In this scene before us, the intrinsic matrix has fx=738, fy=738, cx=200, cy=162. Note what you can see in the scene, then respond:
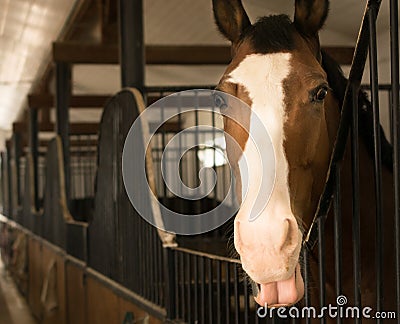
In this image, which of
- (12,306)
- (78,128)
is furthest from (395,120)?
(78,128)

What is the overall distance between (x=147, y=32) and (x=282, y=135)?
477 cm

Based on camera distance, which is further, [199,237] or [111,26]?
[111,26]

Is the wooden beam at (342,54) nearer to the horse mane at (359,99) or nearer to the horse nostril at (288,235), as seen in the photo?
the horse mane at (359,99)

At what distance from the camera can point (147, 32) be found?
598 centimetres

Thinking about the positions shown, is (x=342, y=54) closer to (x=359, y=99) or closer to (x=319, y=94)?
(x=359, y=99)

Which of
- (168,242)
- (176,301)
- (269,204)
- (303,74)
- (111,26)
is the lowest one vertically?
(176,301)

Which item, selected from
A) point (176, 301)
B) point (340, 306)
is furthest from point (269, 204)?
point (176, 301)

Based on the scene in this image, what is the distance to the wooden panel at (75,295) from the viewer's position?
3908 mm

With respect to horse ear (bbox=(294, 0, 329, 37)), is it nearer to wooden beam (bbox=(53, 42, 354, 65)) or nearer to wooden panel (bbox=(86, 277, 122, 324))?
wooden panel (bbox=(86, 277, 122, 324))

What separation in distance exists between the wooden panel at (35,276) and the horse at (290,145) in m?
4.63

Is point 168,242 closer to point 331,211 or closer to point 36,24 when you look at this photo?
point 331,211

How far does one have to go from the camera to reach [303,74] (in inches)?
55.2

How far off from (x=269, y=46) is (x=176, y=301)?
1161mm

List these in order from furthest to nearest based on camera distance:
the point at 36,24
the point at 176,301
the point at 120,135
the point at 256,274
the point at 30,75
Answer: the point at 30,75, the point at 36,24, the point at 120,135, the point at 176,301, the point at 256,274
